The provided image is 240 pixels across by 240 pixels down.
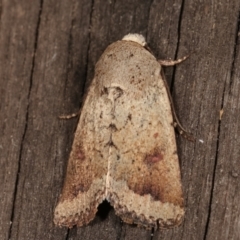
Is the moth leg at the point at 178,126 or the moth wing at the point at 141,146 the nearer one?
the moth wing at the point at 141,146

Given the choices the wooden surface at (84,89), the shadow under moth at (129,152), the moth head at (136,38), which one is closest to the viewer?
the shadow under moth at (129,152)

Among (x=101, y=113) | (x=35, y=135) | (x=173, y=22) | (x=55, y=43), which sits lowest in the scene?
(x=35, y=135)

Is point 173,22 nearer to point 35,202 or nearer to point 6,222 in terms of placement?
point 35,202

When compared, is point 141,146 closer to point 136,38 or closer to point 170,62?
point 170,62

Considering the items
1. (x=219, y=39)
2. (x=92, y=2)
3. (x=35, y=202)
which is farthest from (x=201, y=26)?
(x=35, y=202)

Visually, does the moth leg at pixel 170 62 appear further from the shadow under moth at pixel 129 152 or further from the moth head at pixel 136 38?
the moth head at pixel 136 38

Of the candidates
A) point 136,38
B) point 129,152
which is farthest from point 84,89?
point 129,152

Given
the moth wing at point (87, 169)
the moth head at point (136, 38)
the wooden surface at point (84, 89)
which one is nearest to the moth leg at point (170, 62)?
the wooden surface at point (84, 89)

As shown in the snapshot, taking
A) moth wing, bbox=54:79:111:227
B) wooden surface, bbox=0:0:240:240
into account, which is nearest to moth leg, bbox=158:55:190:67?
wooden surface, bbox=0:0:240:240
